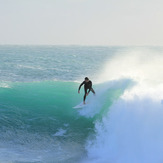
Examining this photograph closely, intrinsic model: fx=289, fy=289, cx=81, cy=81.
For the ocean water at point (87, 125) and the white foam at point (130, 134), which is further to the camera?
the ocean water at point (87, 125)

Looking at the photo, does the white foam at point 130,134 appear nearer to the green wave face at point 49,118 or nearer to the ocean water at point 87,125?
the ocean water at point 87,125

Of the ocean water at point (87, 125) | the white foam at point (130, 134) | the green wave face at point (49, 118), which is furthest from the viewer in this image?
the green wave face at point (49, 118)

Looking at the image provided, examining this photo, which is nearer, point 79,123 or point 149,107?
point 149,107

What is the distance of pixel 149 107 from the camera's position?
13141mm

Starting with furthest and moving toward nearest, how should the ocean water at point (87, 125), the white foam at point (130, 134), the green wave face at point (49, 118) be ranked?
the green wave face at point (49, 118)
the ocean water at point (87, 125)
the white foam at point (130, 134)

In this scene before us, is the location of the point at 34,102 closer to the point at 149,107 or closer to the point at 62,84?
the point at 62,84

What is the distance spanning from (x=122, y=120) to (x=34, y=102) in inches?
254

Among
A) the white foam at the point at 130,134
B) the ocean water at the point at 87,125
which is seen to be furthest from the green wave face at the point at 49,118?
the white foam at the point at 130,134

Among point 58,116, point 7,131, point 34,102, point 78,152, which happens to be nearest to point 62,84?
point 34,102

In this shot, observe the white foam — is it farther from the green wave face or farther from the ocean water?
the green wave face

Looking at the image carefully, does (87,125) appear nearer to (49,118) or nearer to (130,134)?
(49,118)

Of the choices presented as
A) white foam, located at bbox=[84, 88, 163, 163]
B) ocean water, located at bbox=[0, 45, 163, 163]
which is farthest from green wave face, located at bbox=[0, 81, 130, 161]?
white foam, located at bbox=[84, 88, 163, 163]

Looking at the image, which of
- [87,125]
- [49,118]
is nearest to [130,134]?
[87,125]

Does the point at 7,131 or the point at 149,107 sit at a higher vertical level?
the point at 149,107
